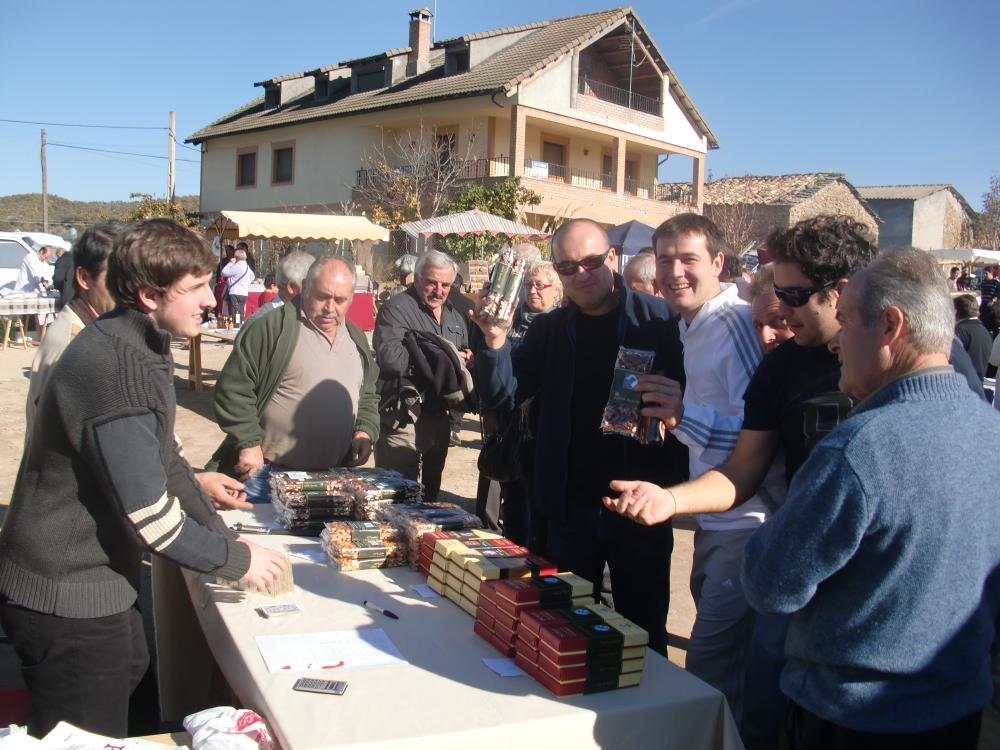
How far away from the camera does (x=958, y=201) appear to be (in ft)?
173

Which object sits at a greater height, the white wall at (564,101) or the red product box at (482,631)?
the white wall at (564,101)

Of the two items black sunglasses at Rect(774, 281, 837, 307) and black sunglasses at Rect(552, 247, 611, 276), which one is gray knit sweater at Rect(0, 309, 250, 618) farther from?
black sunglasses at Rect(774, 281, 837, 307)

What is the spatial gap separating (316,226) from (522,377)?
14478 millimetres

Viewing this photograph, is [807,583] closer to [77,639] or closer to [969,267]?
[77,639]

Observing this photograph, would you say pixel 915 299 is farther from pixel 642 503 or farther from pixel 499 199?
pixel 499 199

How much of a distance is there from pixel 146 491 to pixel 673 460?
188cm

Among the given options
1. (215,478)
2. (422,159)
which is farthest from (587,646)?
(422,159)

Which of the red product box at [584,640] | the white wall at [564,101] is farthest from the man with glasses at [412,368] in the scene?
the white wall at [564,101]

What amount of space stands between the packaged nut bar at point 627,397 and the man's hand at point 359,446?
5.70 ft

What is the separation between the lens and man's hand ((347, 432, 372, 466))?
4.09 metres

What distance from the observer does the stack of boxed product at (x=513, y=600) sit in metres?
2.21

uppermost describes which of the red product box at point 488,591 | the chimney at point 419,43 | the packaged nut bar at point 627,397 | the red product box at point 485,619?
the chimney at point 419,43

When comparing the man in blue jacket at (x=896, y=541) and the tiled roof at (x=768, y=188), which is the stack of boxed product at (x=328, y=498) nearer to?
the man in blue jacket at (x=896, y=541)

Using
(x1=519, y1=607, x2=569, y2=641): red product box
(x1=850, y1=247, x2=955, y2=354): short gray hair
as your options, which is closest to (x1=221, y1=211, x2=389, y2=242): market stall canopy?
(x1=519, y1=607, x2=569, y2=641): red product box
